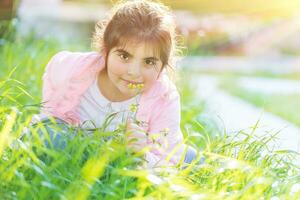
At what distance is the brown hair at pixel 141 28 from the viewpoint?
293 centimetres

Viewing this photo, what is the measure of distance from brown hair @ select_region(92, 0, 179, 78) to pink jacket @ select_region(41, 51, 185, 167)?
0.34 feet

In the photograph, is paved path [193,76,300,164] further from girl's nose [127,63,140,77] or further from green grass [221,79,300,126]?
girl's nose [127,63,140,77]

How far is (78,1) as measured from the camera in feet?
48.2

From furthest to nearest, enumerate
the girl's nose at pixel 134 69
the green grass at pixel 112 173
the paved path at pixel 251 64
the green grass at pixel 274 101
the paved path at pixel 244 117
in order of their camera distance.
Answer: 1. the paved path at pixel 251 64
2. the green grass at pixel 274 101
3. the paved path at pixel 244 117
4. the girl's nose at pixel 134 69
5. the green grass at pixel 112 173

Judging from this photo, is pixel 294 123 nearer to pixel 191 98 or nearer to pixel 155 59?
pixel 191 98

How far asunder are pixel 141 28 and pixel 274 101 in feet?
14.0

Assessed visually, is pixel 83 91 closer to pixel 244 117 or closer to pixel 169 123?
pixel 169 123

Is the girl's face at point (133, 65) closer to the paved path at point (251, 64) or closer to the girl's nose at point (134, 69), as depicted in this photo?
the girl's nose at point (134, 69)

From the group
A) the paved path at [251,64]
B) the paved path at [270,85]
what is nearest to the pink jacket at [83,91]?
the paved path at [270,85]

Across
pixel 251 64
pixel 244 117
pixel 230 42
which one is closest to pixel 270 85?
pixel 244 117

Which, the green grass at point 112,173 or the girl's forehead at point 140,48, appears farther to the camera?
the girl's forehead at point 140,48

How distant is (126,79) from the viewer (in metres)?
2.92

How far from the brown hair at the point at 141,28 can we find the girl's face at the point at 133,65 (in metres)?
0.03

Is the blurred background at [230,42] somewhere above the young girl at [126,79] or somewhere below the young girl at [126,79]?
below
